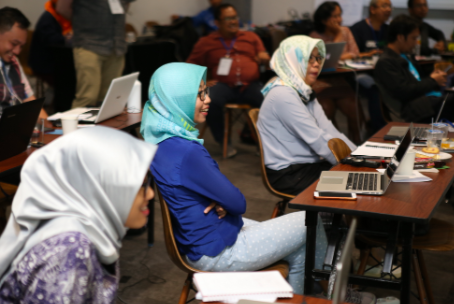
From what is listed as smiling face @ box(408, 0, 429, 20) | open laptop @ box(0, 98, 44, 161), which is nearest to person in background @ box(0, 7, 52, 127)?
open laptop @ box(0, 98, 44, 161)

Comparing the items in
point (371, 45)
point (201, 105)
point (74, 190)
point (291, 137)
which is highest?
point (74, 190)

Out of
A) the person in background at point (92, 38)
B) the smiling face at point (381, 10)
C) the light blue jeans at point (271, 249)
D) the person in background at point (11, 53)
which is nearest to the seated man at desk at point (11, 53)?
the person in background at point (11, 53)

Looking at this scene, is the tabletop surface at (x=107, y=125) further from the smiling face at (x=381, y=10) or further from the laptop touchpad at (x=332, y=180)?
the smiling face at (x=381, y=10)

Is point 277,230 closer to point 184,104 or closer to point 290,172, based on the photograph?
point 184,104

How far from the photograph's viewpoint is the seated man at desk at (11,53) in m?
2.77

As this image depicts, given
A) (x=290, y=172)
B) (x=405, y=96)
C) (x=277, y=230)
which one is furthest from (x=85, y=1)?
(x=277, y=230)

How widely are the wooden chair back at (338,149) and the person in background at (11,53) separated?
1.51m

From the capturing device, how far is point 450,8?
25.3 feet

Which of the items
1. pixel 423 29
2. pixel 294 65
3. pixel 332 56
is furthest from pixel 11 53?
pixel 423 29

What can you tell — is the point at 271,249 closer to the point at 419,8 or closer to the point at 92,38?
the point at 92,38

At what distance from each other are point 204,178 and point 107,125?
3.75 ft

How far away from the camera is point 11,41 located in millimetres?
2803

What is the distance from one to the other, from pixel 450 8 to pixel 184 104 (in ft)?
23.5

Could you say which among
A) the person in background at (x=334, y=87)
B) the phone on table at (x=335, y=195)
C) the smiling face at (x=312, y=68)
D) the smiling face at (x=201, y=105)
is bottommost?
the person in background at (x=334, y=87)
